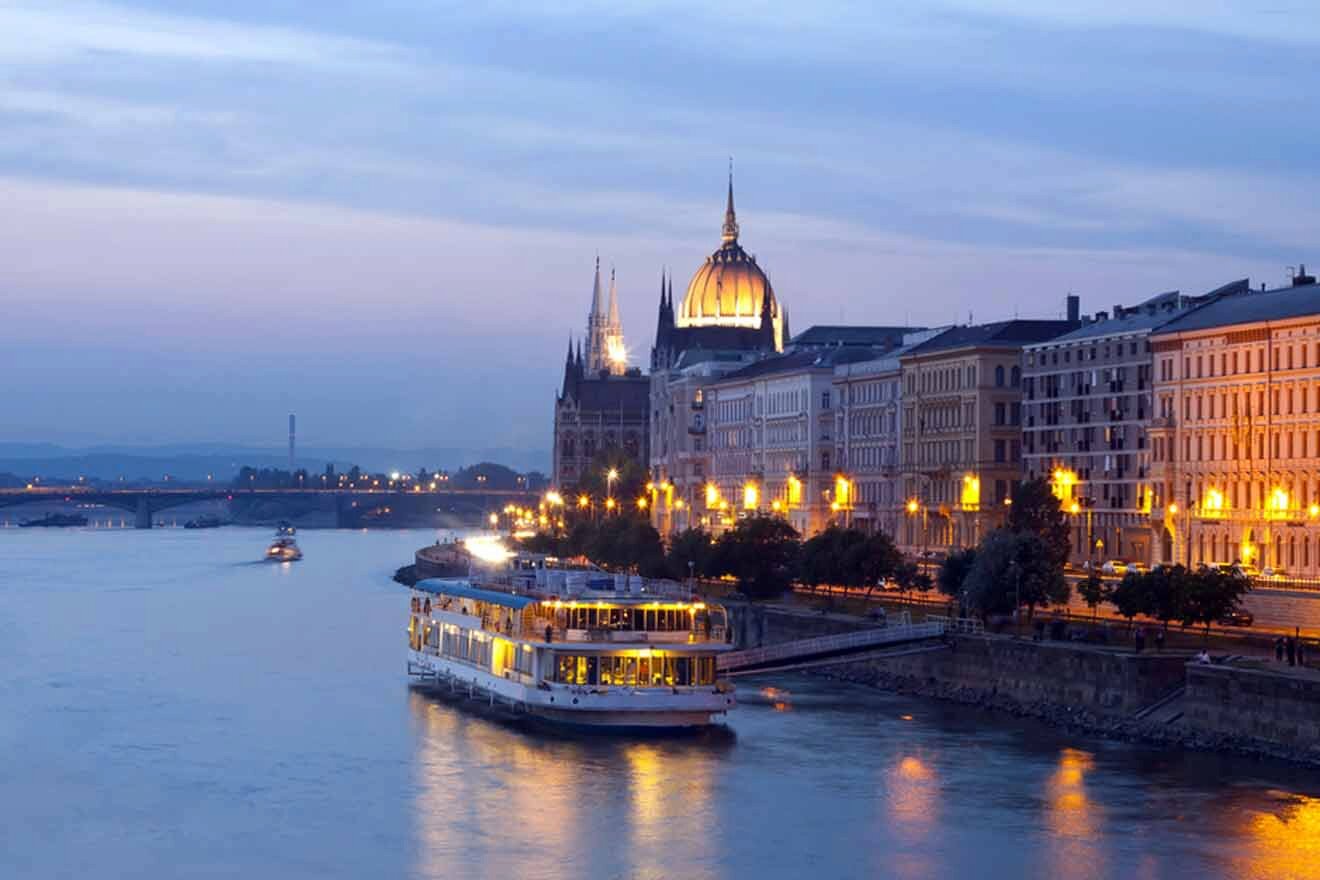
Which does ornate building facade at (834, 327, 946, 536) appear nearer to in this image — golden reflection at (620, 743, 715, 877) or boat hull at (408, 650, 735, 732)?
boat hull at (408, 650, 735, 732)

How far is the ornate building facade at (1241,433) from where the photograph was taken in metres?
81.2

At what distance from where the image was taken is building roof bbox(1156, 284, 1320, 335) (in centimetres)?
8269

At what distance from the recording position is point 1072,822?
47.0 m

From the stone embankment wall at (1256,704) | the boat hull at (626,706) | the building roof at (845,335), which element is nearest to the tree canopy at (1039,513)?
the boat hull at (626,706)

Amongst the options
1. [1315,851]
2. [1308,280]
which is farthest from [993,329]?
[1315,851]

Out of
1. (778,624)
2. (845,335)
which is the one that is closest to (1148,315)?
(778,624)

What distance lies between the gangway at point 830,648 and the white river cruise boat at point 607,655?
504cm

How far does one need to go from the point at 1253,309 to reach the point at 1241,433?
4.07 m

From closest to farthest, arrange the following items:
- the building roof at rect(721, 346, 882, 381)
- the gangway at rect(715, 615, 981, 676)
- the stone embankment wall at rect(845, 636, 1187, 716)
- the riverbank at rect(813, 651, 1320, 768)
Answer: the riverbank at rect(813, 651, 1320, 768) < the stone embankment wall at rect(845, 636, 1187, 716) < the gangway at rect(715, 615, 981, 676) < the building roof at rect(721, 346, 882, 381)

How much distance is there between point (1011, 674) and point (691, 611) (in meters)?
9.33

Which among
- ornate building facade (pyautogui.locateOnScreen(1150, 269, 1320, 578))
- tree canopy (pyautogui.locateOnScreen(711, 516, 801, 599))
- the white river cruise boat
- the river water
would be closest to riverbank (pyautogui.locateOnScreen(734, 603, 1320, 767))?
the river water

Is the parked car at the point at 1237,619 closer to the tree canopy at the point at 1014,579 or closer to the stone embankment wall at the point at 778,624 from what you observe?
the tree canopy at the point at 1014,579

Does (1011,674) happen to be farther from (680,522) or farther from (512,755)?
(680,522)

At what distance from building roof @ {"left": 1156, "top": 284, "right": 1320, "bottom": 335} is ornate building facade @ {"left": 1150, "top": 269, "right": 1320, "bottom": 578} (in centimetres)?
7
